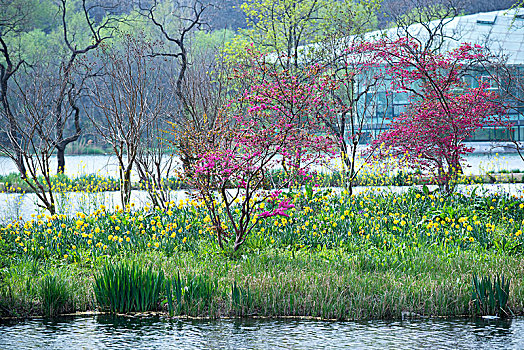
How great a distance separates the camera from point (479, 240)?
6.62m

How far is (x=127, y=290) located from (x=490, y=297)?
3.08m

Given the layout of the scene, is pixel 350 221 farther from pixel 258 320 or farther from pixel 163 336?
pixel 163 336

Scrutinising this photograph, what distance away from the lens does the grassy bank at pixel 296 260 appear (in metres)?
4.90

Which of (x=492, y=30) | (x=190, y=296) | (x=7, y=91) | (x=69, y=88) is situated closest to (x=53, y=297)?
(x=190, y=296)

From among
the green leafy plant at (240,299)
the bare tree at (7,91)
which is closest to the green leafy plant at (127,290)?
the green leafy plant at (240,299)

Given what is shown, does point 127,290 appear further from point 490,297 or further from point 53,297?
point 490,297

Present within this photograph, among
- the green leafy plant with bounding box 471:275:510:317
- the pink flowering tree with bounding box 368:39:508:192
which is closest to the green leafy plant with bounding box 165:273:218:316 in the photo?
the green leafy plant with bounding box 471:275:510:317

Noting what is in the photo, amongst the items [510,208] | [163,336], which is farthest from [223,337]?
[510,208]

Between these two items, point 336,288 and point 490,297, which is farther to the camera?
point 336,288

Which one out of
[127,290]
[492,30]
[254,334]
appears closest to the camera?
[254,334]

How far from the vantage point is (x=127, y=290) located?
496 centimetres

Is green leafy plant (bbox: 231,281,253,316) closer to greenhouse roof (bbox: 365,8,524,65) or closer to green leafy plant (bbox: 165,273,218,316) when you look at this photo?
green leafy plant (bbox: 165,273,218,316)

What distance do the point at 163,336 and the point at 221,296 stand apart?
30.1 inches

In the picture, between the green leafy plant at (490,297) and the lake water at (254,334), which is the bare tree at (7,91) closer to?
the lake water at (254,334)
